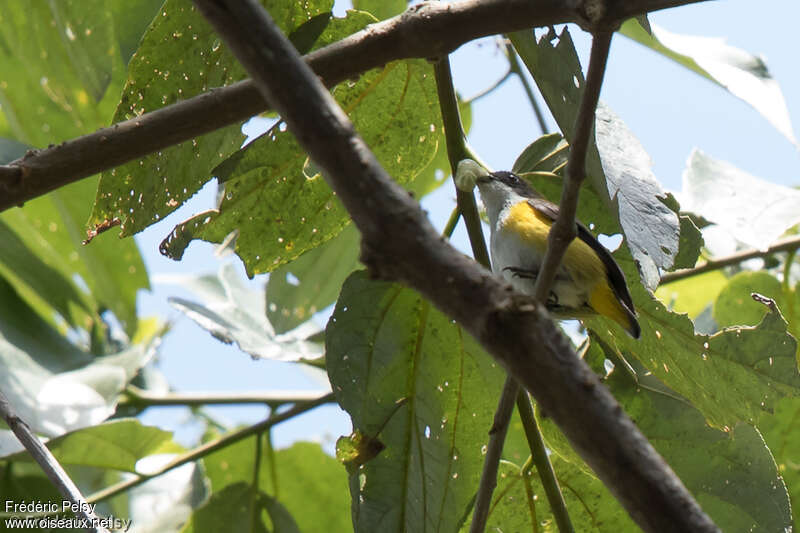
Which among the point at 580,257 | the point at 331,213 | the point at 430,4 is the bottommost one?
the point at 580,257

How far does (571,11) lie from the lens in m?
1.04

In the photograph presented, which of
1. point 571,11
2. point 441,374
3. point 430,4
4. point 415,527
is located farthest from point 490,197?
point 571,11

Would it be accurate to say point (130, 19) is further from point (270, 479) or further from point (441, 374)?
point (270, 479)

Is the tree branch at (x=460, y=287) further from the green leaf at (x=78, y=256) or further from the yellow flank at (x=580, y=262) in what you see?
the green leaf at (x=78, y=256)

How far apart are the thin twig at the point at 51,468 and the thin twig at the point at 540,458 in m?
0.74

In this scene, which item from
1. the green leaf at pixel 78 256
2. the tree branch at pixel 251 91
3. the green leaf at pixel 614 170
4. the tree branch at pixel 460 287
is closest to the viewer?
the tree branch at pixel 460 287

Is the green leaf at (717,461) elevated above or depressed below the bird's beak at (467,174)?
below

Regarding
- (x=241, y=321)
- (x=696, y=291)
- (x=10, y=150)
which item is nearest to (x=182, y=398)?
(x=241, y=321)

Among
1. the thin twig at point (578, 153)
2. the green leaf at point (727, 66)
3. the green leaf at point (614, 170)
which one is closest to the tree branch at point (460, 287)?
the thin twig at point (578, 153)

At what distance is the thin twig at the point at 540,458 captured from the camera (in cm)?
161

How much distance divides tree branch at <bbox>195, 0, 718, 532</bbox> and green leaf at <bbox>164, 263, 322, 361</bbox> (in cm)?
153

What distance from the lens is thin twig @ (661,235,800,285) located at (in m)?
2.29

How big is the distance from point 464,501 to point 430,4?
92cm

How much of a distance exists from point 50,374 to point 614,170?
1.56m
